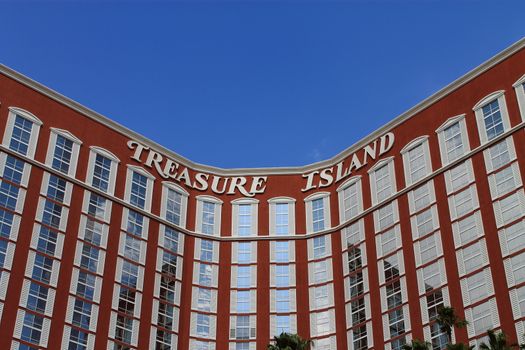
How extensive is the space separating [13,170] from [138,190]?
17.7 meters

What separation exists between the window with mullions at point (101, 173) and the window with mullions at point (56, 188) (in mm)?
4416

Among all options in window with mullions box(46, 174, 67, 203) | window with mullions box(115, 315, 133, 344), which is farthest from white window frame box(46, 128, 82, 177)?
window with mullions box(115, 315, 133, 344)

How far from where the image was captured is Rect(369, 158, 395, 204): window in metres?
105

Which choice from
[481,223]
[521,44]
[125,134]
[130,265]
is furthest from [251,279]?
[521,44]

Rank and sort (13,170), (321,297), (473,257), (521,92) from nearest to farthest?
1. (473,257)
2. (521,92)
3. (13,170)
4. (321,297)

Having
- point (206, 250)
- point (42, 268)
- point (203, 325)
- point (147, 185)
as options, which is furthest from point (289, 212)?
point (42, 268)

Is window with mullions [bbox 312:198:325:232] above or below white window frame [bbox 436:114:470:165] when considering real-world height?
below

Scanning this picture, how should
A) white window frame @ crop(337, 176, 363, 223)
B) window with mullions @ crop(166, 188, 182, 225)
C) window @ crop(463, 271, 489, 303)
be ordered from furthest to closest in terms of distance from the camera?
1. window with mullions @ crop(166, 188, 182, 225)
2. white window frame @ crop(337, 176, 363, 223)
3. window @ crop(463, 271, 489, 303)

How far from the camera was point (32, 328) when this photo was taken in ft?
294

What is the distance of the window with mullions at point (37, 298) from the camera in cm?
9094

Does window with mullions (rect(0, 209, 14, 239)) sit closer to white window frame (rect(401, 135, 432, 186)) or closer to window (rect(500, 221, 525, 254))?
white window frame (rect(401, 135, 432, 186))

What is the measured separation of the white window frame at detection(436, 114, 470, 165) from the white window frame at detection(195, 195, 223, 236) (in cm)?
3214

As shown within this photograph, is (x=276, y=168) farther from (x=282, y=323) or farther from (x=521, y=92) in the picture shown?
(x=521, y=92)

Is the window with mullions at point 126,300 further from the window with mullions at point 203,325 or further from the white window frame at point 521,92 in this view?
the white window frame at point 521,92
